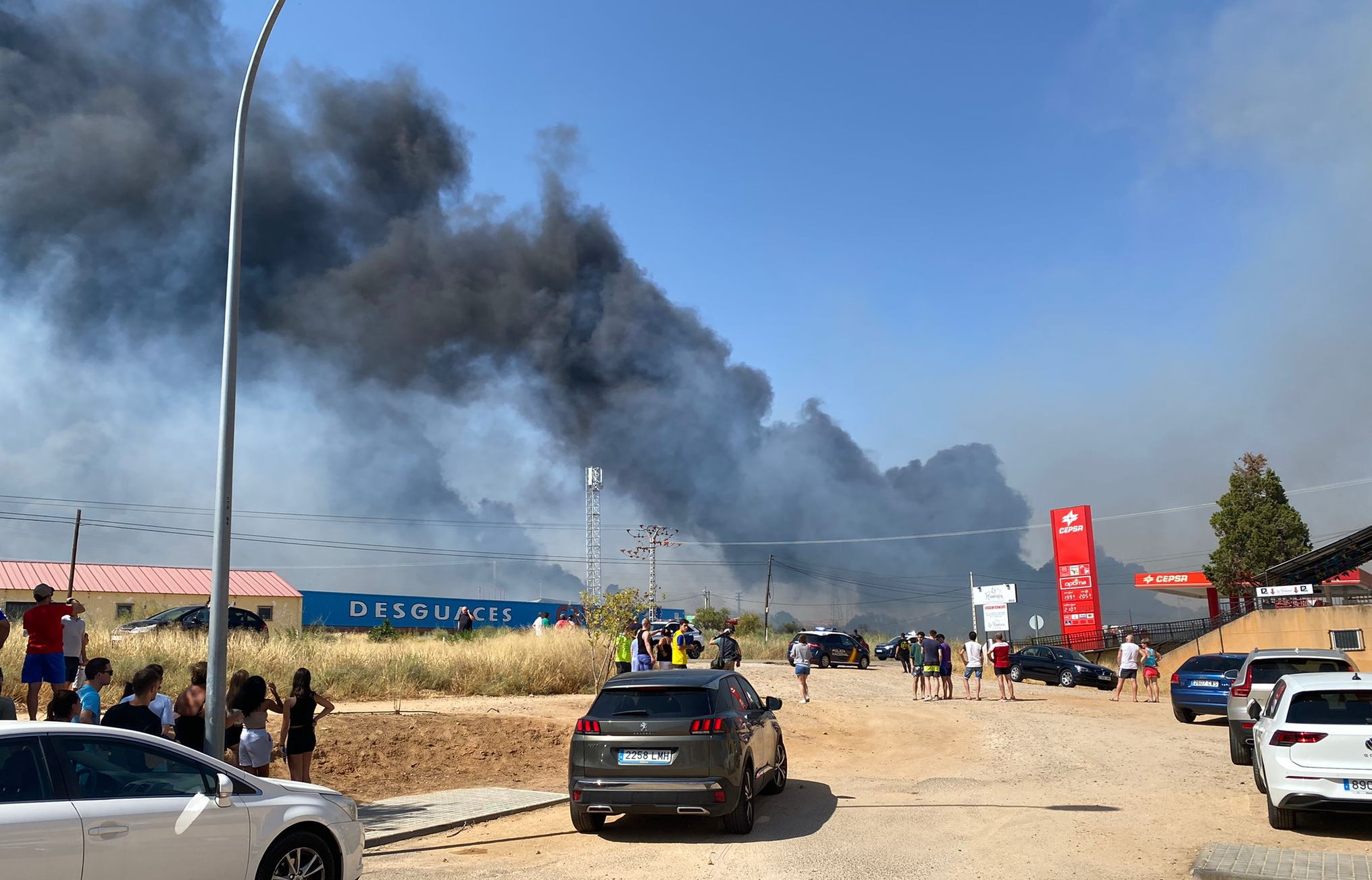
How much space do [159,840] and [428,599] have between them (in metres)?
50.7

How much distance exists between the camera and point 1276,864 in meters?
7.56

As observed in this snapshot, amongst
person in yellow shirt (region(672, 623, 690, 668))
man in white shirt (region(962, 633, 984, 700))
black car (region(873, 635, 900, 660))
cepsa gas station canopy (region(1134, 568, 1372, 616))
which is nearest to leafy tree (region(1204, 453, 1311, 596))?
cepsa gas station canopy (region(1134, 568, 1372, 616))

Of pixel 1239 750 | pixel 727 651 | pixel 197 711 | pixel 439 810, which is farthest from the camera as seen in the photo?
pixel 727 651

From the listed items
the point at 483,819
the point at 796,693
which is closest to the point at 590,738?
the point at 483,819

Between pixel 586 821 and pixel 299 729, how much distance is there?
2.85m

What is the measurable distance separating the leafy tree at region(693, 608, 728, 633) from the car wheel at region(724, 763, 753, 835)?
54879mm

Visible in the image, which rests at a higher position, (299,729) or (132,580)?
(132,580)

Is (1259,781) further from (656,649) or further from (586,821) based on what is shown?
(656,649)

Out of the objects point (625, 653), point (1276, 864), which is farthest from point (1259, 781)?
point (625, 653)

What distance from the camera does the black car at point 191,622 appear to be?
82.0 ft

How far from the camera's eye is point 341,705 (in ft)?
59.0

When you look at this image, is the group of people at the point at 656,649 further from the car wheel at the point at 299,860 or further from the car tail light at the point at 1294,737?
the car wheel at the point at 299,860

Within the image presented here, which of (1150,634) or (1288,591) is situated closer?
(1288,591)

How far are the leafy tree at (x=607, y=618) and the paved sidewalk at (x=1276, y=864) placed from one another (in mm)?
15518
